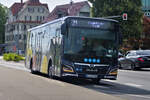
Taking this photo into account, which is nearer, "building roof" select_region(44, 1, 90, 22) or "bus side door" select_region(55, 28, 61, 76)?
"bus side door" select_region(55, 28, 61, 76)

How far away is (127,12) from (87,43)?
4480 cm

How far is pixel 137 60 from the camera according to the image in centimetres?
3041

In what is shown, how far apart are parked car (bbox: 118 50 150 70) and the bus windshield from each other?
1370 centimetres

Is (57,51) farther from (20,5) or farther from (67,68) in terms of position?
(20,5)

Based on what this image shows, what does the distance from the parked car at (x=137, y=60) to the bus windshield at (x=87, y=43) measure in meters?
13.7

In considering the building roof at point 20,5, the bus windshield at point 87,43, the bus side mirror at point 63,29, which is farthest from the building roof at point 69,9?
the bus side mirror at point 63,29

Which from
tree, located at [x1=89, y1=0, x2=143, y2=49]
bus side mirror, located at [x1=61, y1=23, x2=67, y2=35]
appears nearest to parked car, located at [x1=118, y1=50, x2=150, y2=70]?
bus side mirror, located at [x1=61, y1=23, x2=67, y2=35]

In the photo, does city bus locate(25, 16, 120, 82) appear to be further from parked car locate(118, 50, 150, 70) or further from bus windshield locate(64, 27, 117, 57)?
parked car locate(118, 50, 150, 70)

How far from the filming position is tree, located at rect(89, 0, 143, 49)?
60.0m

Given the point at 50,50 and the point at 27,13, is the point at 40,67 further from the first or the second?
the point at 27,13

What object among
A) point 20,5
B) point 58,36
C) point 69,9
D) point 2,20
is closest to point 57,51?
point 58,36

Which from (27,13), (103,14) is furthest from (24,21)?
(103,14)

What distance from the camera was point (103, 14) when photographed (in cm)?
6125

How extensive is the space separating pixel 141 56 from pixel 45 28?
37.5 feet
